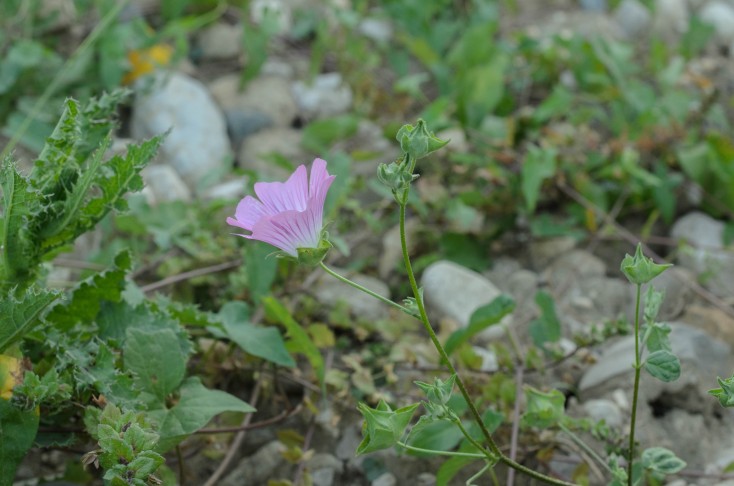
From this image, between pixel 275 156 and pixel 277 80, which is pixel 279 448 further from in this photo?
pixel 277 80

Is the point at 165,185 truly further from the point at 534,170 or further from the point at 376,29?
the point at 376,29

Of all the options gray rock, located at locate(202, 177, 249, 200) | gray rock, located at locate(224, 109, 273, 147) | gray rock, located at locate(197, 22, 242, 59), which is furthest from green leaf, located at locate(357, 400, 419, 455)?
gray rock, located at locate(197, 22, 242, 59)

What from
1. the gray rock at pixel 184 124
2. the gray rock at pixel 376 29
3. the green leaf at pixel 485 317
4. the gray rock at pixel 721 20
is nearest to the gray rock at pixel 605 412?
the green leaf at pixel 485 317

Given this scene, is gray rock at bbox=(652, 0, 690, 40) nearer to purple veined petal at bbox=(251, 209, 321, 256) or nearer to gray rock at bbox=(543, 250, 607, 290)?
gray rock at bbox=(543, 250, 607, 290)

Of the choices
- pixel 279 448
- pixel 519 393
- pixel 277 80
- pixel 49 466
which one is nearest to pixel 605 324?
pixel 519 393

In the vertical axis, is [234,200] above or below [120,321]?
below

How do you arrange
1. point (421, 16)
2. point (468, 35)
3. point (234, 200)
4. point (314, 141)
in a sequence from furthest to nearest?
point (421, 16) → point (468, 35) → point (314, 141) → point (234, 200)
